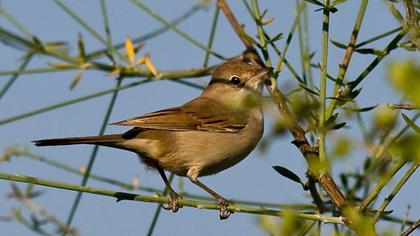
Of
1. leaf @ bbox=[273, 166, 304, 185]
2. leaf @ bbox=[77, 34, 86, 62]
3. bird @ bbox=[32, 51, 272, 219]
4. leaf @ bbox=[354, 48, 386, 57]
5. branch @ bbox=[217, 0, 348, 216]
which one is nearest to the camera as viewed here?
branch @ bbox=[217, 0, 348, 216]

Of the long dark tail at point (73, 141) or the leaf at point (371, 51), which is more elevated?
the long dark tail at point (73, 141)

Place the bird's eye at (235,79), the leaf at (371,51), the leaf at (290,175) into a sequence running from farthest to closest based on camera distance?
the bird's eye at (235,79) < the leaf at (290,175) < the leaf at (371,51)

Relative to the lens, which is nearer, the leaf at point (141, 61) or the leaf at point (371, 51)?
the leaf at point (371, 51)

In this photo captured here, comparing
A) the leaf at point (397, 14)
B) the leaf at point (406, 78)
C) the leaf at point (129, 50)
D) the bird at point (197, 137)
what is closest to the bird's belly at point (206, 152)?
the bird at point (197, 137)

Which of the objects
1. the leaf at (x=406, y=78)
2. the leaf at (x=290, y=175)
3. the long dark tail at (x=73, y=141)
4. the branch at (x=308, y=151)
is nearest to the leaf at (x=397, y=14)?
the branch at (x=308, y=151)

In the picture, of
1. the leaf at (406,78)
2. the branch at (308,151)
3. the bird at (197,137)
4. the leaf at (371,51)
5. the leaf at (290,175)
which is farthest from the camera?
the bird at (197,137)

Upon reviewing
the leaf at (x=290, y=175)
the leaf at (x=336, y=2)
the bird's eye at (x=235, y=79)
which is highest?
the bird's eye at (x=235, y=79)

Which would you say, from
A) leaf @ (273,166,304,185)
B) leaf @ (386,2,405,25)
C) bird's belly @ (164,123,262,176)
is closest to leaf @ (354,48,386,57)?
leaf @ (386,2,405,25)

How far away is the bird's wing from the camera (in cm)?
485

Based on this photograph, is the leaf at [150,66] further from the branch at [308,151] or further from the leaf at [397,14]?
the leaf at [397,14]

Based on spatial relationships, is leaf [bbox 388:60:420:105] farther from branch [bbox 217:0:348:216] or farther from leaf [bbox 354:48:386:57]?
leaf [bbox 354:48:386:57]

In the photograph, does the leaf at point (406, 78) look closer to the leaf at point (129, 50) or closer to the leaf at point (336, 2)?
the leaf at point (336, 2)

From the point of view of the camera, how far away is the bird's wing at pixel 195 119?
485 centimetres

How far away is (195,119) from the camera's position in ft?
17.1
